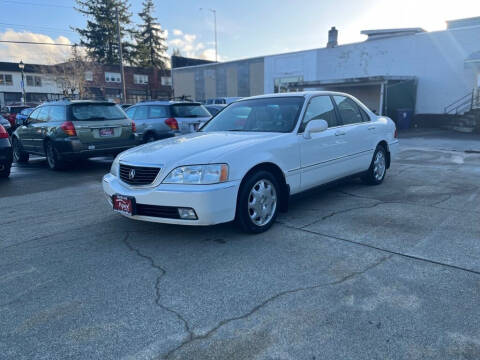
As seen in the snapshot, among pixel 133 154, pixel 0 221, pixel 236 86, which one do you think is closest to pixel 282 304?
pixel 133 154

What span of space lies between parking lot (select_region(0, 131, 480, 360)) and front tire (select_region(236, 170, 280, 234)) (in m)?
0.16

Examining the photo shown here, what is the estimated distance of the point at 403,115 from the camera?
2055 centimetres

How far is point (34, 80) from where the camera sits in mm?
55000

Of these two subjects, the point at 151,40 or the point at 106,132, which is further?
the point at 151,40

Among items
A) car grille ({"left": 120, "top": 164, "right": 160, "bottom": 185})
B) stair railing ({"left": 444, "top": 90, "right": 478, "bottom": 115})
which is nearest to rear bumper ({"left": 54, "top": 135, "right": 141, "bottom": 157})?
car grille ({"left": 120, "top": 164, "right": 160, "bottom": 185})

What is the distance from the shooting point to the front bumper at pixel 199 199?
11.9ft

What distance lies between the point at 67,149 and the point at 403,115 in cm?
1805

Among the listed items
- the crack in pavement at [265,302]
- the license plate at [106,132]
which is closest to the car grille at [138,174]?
the crack in pavement at [265,302]

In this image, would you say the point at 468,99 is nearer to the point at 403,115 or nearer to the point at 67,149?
the point at 403,115

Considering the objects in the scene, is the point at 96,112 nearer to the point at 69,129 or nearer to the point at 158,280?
the point at 69,129

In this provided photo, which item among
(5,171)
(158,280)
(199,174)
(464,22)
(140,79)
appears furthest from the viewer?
(140,79)

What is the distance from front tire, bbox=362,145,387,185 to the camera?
636 centimetres

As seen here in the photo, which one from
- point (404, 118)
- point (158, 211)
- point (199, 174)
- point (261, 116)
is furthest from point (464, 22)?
point (158, 211)

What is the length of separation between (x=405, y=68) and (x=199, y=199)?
22.4 meters
